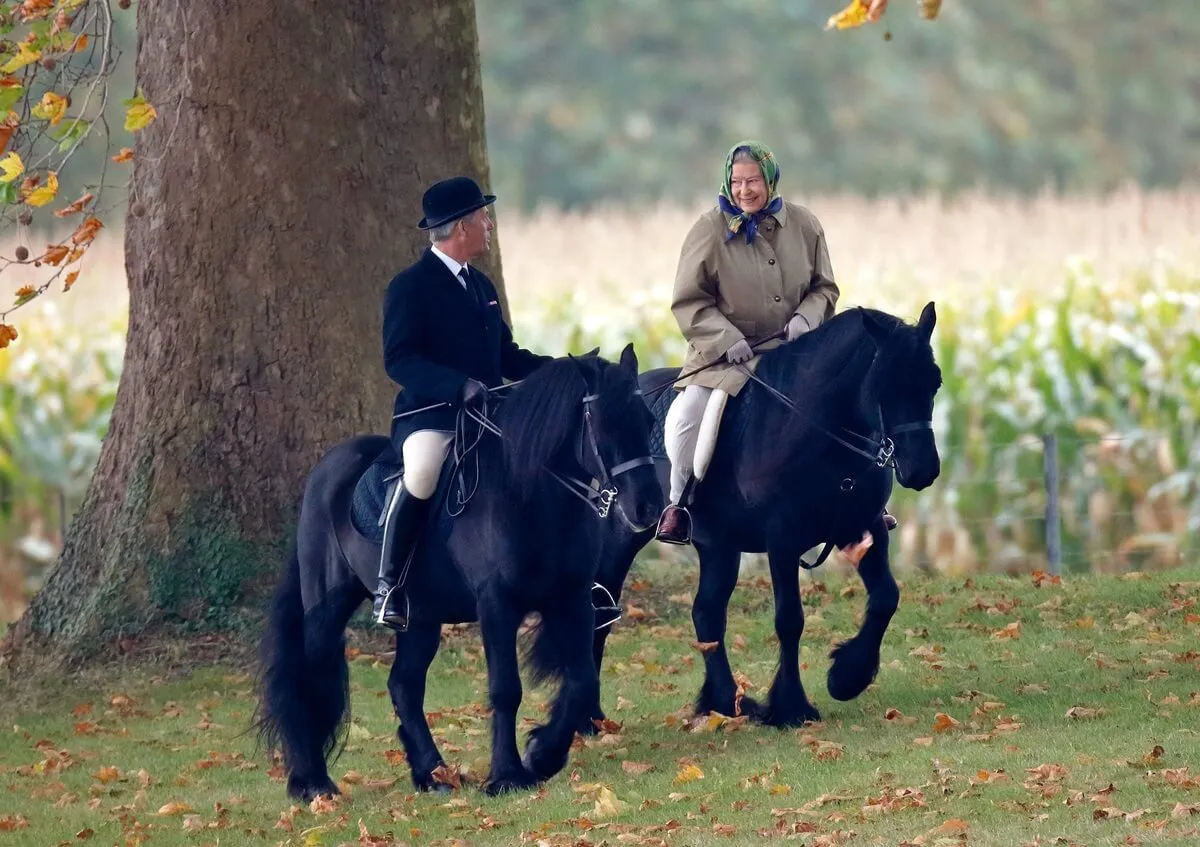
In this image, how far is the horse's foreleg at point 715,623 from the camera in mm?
9758

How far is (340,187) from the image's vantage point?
41.1ft

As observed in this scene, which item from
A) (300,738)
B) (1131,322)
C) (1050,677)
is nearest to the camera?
(300,738)

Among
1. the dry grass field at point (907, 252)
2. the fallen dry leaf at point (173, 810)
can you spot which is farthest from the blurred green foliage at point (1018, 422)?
the fallen dry leaf at point (173, 810)

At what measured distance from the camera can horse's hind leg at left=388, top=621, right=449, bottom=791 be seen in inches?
353

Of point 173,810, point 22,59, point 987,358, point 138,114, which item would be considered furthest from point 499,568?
point 987,358

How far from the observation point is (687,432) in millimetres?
9781

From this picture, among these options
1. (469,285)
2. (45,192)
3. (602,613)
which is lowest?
(602,613)

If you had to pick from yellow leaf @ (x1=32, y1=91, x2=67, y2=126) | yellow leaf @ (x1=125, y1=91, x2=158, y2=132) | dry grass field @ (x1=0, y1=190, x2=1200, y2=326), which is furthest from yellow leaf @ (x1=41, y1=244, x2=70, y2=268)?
dry grass field @ (x1=0, y1=190, x2=1200, y2=326)

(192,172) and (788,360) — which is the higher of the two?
(192,172)

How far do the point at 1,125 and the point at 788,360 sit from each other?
3.75m

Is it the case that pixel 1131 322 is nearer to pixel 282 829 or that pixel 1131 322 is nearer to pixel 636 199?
pixel 282 829

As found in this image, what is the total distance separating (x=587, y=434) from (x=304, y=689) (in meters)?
1.96

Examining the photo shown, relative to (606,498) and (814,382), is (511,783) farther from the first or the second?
(814,382)

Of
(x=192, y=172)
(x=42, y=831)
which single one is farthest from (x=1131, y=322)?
(x=42, y=831)
